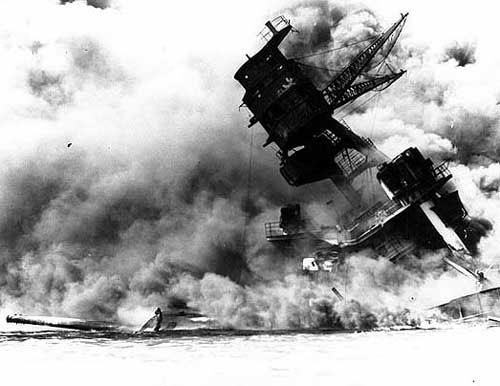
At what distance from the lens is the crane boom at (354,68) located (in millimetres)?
21016

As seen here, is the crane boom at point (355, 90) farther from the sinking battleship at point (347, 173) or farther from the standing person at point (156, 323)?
the standing person at point (156, 323)

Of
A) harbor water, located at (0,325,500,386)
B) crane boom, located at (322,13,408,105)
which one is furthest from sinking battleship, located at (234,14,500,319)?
harbor water, located at (0,325,500,386)

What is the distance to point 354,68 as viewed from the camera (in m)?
21.5

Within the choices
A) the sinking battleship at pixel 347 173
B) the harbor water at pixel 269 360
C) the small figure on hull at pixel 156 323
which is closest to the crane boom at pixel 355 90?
the sinking battleship at pixel 347 173

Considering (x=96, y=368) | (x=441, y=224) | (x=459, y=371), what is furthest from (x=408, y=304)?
(x=96, y=368)

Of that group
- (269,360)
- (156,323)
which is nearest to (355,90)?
(156,323)

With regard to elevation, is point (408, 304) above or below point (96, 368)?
above

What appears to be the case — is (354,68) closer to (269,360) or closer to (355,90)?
(355,90)

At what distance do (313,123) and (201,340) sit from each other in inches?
444

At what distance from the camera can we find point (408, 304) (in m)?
18.4

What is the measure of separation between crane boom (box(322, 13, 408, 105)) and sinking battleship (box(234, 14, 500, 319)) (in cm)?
4

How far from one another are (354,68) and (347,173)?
5132mm

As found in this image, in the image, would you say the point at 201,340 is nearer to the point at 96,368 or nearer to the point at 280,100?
the point at 96,368

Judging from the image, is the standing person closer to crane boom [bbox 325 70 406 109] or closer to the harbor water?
the harbor water
